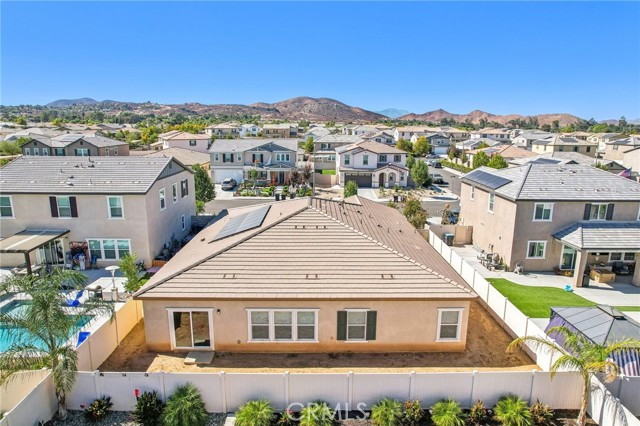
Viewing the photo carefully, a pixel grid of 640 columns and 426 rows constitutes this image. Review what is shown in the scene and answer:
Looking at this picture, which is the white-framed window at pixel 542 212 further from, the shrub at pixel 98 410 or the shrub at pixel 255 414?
the shrub at pixel 98 410

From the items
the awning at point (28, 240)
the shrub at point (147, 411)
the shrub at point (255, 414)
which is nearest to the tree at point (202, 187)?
the awning at point (28, 240)

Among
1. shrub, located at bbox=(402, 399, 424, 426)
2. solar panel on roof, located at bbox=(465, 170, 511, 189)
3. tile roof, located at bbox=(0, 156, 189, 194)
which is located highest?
tile roof, located at bbox=(0, 156, 189, 194)

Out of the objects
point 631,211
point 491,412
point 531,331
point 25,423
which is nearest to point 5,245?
point 25,423

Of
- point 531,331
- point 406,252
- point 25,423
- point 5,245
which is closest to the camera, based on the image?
point 25,423

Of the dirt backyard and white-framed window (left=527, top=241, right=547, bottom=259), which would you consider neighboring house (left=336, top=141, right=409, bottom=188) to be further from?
the dirt backyard

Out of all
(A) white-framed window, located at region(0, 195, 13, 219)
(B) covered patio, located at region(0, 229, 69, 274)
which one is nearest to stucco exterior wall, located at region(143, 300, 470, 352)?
(B) covered patio, located at region(0, 229, 69, 274)

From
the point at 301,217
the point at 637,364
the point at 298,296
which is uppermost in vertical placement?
the point at 301,217

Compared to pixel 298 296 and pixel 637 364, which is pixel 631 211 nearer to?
pixel 637 364
